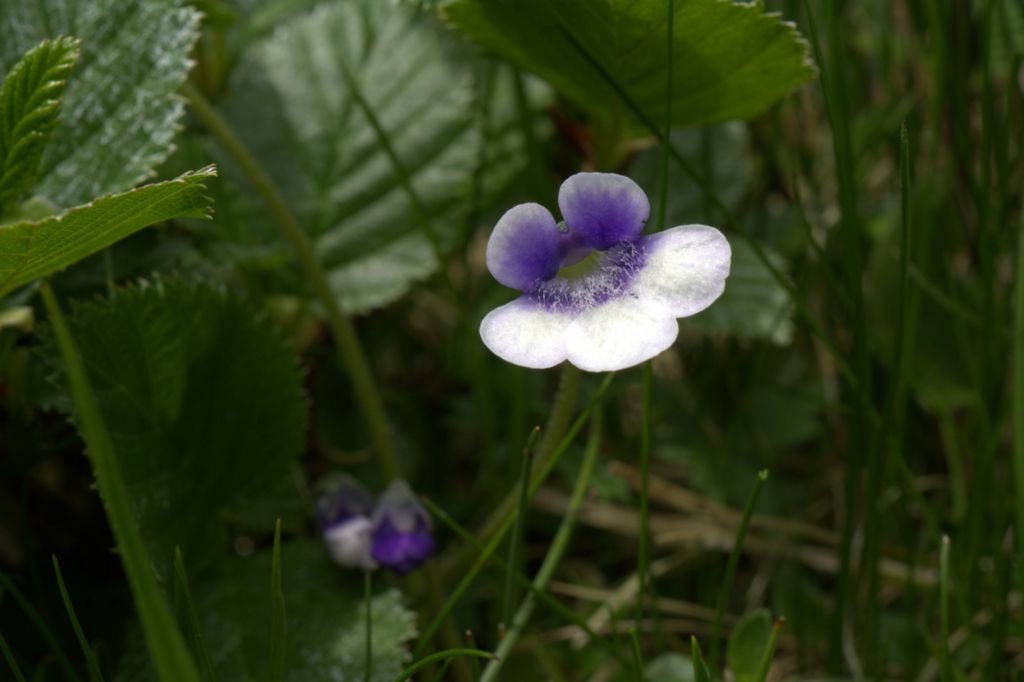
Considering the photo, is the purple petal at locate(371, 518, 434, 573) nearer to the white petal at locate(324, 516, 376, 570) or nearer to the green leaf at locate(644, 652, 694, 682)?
the white petal at locate(324, 516, 376, 570)

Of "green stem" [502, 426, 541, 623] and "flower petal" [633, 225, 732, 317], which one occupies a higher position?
"flower petal" [633, 225, 732, 317]

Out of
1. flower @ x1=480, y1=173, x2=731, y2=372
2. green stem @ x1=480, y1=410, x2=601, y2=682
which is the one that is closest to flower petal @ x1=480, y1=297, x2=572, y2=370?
flower @ x1=480, y1=173, x2=731, y2=372

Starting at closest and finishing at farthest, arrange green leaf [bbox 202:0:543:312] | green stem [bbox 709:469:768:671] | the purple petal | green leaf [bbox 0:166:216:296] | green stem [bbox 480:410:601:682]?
green leaf [bbox 0:166:216:296]
green stem [bbox 709:469:768:671]
green stem [bbox 480:410:601:682]
the purple petal
green leaf [bbox 202:0:543:312]

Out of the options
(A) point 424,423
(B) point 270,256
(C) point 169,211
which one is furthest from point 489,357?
(C) point 169,211

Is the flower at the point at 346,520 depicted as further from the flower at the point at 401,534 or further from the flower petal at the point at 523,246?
the flower petal at the point at 523,246

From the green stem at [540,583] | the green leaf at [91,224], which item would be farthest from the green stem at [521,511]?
the green leaf at [91,224]

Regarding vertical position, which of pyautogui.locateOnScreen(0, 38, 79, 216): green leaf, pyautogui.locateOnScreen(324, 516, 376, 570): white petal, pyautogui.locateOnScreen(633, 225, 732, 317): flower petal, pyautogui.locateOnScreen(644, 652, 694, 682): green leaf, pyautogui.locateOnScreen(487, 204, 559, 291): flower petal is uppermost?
pyautogui.locateOnScreen(0, 38, 79, 216): green leaf
